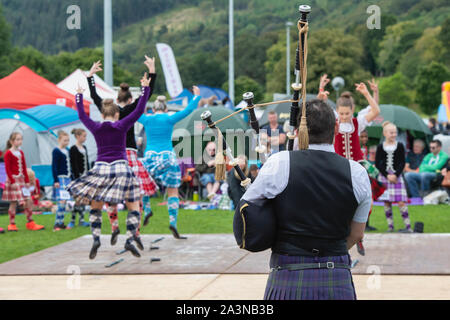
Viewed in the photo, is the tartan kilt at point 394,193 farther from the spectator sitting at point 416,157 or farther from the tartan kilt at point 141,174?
the spectator sitting at point 416,157

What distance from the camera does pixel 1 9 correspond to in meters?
58.3

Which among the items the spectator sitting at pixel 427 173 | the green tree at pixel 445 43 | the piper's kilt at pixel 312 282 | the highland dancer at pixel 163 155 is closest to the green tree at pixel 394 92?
the green tree at pixel 445 43

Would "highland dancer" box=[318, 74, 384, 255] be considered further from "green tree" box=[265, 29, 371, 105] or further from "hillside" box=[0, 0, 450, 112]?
"green tree" box=[265, 29, 371, 105]

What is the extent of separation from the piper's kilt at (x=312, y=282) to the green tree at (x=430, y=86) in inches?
2594

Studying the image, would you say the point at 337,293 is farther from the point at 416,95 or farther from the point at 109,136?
the point at 416,95

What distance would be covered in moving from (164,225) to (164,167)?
9.80 feet

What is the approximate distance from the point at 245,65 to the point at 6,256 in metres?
72.1

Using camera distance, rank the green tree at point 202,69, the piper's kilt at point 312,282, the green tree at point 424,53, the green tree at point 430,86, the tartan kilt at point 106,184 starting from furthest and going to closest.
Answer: the green tree at point 424,53 < the green tree at point 430,86 < the green tree at point 202,69 < the tartan kilt at point 106,184 < the piper's kilt at point 312,282

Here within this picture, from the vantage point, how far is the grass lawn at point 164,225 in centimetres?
982

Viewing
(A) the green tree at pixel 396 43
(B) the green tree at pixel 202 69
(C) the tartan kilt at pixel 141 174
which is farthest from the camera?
(A) the green tree at pixel 396 43

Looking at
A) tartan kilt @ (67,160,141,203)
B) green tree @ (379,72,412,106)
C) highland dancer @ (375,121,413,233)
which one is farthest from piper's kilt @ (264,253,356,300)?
green tree @ (379,72,412,106)

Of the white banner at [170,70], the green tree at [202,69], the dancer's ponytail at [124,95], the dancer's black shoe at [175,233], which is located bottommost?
the dancer's black shoe at [175,233]

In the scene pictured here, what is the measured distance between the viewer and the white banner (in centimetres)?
2714

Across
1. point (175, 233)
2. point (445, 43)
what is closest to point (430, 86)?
point (445, 43)
